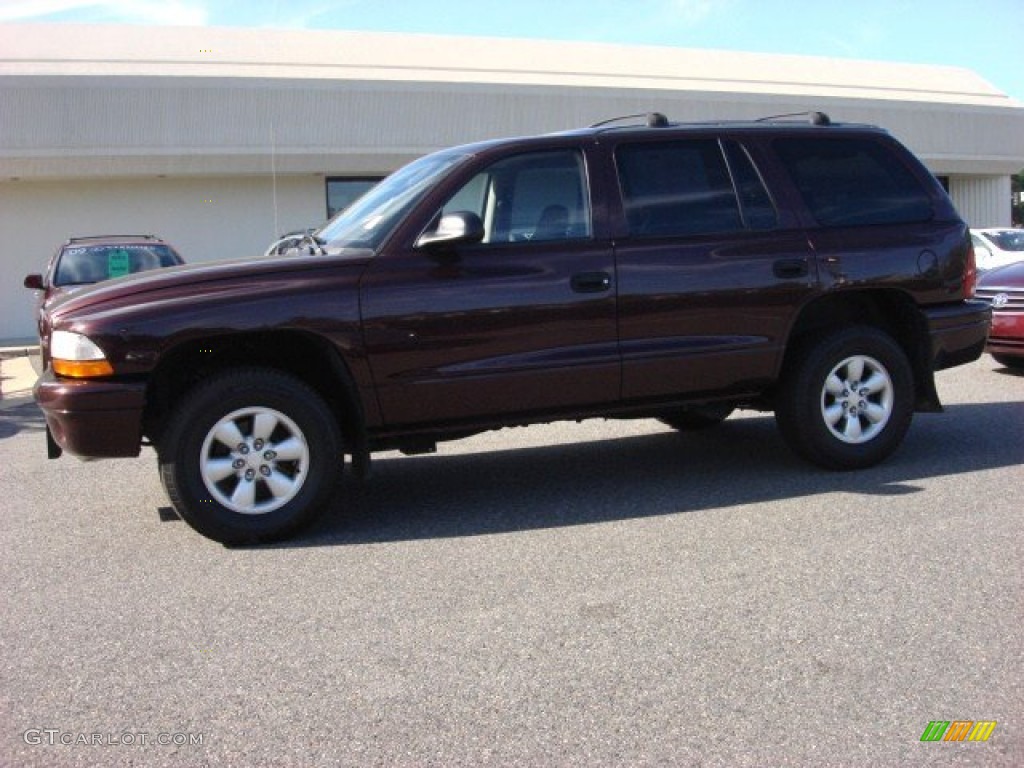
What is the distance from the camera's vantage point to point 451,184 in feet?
18.8

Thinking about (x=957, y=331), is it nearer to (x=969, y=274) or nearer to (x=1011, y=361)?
(x=969, y=274)

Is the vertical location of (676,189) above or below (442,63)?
below

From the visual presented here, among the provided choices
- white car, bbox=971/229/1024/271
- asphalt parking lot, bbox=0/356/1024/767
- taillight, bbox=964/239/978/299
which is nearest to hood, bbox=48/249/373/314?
asphalt parking lot, bbox=0/356/1024/767

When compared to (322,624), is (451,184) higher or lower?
higher

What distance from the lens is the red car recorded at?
9.87m

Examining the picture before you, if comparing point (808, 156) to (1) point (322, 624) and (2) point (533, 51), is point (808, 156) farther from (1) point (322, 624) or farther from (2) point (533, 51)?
(2) point (533, 51)

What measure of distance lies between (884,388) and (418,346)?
2.83 metres

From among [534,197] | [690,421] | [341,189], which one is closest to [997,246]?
[341,189]

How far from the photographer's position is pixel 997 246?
63.6 ft

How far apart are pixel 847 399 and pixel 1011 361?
5.24 meters

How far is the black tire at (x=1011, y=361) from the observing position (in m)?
10.6

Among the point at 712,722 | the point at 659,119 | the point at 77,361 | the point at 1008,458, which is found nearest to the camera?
the point at 712,722

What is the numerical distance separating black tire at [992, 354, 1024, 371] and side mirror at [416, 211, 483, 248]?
696 centimetres

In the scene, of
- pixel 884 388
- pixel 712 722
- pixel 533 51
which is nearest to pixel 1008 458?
pixel 884 388
